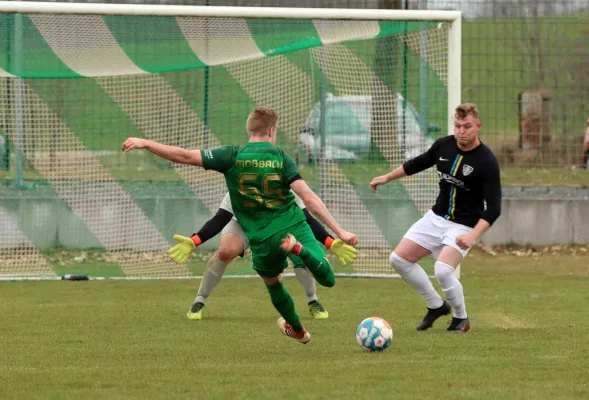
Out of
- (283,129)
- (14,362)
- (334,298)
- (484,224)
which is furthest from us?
(283,129)

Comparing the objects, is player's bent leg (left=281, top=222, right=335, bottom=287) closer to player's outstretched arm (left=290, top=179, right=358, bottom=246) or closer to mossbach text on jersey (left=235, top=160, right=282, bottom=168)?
player's outstretched arm (left=290, top=179, right=358, bottom=246)

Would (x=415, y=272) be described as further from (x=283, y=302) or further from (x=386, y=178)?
(x=283, y=302)

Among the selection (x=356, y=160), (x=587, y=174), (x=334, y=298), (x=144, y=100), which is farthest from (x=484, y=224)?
(x=587, y=174)

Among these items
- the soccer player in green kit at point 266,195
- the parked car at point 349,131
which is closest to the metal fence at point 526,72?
the parked car at point 349,131

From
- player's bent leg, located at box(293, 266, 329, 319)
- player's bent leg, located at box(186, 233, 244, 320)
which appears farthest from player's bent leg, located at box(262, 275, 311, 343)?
player's bent leg, located at box(186, 233, 244, 320)

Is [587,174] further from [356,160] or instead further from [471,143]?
[471,143]

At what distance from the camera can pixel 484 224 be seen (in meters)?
9.01

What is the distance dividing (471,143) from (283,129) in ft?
17.4

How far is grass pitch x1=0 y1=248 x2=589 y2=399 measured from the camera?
6.51m

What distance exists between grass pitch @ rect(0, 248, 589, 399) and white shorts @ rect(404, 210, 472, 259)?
2.27 feet

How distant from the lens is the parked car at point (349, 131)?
45.8ft

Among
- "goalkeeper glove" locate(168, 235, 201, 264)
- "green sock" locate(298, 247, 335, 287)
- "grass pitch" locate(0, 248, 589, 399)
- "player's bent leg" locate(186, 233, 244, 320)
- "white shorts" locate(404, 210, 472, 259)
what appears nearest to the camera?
"grass pitch" locate(0, 248, 589, 399)

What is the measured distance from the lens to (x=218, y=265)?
33.9ft

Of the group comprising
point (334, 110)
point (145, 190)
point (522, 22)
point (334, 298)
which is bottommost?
point (334, 298)
